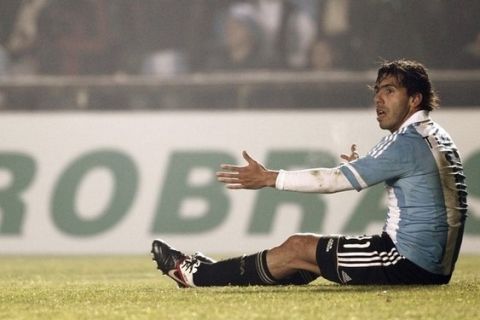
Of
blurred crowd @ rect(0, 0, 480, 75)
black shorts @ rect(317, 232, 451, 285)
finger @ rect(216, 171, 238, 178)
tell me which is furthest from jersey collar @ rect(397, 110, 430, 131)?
blurred crowd @ rect(0, 0, 480, 75)

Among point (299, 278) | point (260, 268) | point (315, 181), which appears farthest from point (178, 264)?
point (315, 181)

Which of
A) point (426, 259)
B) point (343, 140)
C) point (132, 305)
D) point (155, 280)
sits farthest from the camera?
point (343, 140)

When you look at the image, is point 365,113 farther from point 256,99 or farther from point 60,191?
point 60,191

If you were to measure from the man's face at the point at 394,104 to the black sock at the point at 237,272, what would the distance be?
1014mm

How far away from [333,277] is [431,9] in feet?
21.2

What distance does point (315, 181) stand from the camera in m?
6.36

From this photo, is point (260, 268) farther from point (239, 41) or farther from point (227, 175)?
point (239, 41)

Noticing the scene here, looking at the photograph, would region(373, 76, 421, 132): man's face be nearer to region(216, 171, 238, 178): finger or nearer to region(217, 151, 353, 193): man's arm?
region(217, 151, 353, 193): man's arm

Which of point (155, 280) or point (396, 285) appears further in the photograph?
point (155, 280)

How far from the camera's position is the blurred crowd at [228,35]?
12359 millimetres

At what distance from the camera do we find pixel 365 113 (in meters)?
12.2

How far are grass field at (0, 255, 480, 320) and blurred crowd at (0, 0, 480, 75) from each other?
4.72 m

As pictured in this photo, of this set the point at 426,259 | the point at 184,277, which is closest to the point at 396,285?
the point at 426,259

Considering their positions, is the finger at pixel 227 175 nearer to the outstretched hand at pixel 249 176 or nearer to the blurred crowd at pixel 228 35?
the outstretched hand at pixel 249 176
